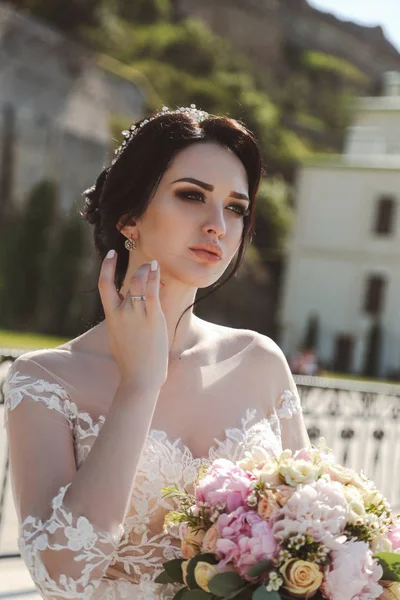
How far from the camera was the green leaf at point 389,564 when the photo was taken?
2.26 metres

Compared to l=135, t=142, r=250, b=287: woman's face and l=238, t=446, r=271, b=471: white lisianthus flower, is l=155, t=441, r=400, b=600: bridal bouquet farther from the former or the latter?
l=135, t=142, r=250, b=287: woman's face

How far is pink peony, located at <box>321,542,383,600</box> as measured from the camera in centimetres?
214

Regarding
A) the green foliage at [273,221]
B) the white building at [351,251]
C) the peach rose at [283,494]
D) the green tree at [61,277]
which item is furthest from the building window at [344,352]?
the peach rose at [283,494]

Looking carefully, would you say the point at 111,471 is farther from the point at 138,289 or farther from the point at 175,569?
the point at 138,289

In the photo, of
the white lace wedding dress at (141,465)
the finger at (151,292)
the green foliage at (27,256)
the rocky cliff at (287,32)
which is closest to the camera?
the finger at (151,292)

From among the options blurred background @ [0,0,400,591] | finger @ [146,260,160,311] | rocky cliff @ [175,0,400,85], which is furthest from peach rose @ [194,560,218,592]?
rocky cliff @ [175,0,400,85]

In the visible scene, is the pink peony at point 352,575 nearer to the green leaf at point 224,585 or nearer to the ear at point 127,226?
the green leaf at point 224,585

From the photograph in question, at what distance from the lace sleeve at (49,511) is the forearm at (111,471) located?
0.09 ft

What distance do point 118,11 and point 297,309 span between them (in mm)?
24048

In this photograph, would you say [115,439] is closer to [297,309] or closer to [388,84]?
[297,309]

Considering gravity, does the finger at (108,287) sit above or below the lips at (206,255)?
below

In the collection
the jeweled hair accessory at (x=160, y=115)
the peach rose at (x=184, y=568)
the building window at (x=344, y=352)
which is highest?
the jeweled hair accessory at (x=160, y=115)

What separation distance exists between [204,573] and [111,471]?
34 centimetres

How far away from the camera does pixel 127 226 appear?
292 cm
